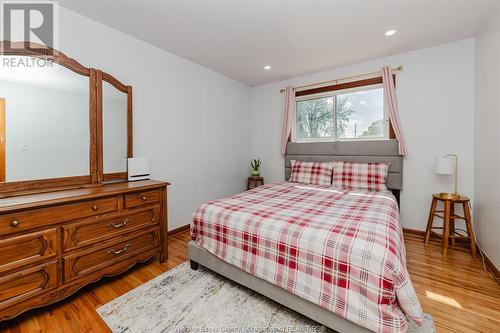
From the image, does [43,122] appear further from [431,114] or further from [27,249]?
[431,114]

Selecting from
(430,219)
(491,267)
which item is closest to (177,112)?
(430,219)

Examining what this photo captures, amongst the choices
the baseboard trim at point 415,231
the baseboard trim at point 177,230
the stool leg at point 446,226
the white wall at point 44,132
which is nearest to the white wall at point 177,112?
the baseboard trim at point 177,230

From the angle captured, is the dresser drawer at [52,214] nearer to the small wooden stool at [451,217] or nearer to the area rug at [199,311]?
the area rug at [199,311]

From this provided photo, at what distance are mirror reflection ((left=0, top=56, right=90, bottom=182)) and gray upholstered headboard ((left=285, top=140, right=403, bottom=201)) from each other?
10.1ft

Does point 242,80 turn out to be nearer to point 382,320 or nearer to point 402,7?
point 402,7

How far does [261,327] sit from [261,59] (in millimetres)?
3219

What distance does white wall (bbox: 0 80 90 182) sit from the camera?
1737 millimetres

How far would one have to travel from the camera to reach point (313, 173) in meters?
3.40

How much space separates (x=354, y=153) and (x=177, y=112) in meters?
2.78

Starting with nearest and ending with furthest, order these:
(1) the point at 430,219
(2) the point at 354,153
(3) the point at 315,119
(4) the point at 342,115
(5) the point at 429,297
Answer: (5) the point at 429,297, (1) the point at 430,219, (2) the point at 354,153, (4) the point at 342,115, (3) the point at 315,119

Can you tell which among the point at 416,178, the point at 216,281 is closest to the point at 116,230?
the point at 216,281

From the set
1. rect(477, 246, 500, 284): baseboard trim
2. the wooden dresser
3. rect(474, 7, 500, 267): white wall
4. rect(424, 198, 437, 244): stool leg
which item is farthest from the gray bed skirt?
rect(424, 198, 437, 244): stool leg

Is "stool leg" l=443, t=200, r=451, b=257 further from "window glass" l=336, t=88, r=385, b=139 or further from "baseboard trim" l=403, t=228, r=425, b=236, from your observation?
"window glass" l=336, t=88, r=385, b=139

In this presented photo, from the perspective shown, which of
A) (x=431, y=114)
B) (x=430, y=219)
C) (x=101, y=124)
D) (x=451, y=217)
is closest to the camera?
(x=101, y=124)
